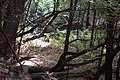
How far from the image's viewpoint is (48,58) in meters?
8.35

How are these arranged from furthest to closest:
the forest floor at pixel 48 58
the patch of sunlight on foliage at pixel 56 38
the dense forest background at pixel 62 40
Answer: the patch of sunlight on foliage at pixel 56 38
the forest floor at pixel 48 58
the dense forest background at pixel 62 40

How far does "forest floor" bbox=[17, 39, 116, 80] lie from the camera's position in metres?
6.23

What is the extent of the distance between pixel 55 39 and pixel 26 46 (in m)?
1.85

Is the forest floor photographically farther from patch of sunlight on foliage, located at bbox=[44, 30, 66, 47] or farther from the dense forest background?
patch of sunlight on foliage, located at bbox=[44, 30, 66, 47]

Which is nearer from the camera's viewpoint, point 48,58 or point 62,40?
point 48,58

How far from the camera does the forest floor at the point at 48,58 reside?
6.23m

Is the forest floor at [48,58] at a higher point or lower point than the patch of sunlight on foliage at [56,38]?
lower

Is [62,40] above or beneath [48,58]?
above

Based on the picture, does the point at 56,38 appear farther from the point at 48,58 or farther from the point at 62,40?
the point at 48,58

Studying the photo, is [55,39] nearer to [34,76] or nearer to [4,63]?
[34,76]

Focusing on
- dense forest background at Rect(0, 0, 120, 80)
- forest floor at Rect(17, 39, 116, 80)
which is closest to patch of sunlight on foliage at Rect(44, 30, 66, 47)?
dense forest background at Rect(0, 0, 120, 80)

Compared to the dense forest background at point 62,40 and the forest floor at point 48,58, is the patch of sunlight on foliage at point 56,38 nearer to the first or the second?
the dense forest background at point 62,40

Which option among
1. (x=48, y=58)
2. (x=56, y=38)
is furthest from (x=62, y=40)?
(x=48, y=58)

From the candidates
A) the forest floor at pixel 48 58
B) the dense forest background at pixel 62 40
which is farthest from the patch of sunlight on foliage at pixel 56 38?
the forest floor at pixel 48 58
